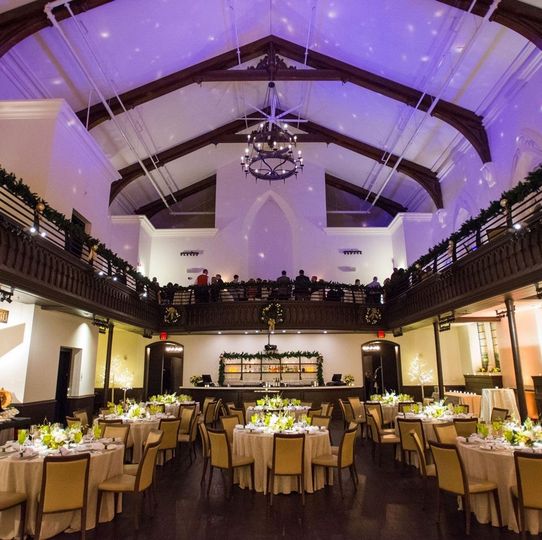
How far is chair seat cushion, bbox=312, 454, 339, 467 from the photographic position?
19.5 ft

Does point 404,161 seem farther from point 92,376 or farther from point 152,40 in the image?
point 92,376

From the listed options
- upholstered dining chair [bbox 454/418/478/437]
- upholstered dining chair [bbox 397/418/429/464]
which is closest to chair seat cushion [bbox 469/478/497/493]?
upholstered dining chair [bbox 397/418/429/464]

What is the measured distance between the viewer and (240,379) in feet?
50.9

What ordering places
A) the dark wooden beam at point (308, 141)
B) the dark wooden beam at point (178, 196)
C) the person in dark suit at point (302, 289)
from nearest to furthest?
the person in dark suit at point (302, 289)
the dark wooden beam at point (308, 141)
the dark wooden beam at point (178, 196)

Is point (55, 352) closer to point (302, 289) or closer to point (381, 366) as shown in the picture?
point (302, 289)

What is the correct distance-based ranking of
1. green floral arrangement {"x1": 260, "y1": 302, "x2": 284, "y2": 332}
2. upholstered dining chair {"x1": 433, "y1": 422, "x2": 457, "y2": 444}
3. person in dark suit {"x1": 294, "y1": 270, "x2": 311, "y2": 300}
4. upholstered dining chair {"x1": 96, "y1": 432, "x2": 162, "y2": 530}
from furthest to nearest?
person in dark suit {"x1": 294, "y1": 270, "x2": 311, "y2": 300}
green floral arrangement {"x1": 260, "y1": 302, "x2": 284, "y2": 332}
upholstered dining chair {"x1": 433, "y1": 422, "x2": 457, "y2": 444}
upholstered dining chair {"x1": 96, "y1": 432, "x2": 162, "y2": 530}

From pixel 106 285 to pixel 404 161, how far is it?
1167 centimetres

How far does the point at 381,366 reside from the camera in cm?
1716

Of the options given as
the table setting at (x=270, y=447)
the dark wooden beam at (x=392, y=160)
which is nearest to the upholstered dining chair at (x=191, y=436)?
the table setting at (x=270, y=447)

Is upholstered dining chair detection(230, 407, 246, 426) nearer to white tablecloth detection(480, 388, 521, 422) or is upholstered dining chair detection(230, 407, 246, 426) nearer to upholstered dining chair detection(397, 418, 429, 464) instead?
upholstered dining chair detection(397, 418, 429, 464)

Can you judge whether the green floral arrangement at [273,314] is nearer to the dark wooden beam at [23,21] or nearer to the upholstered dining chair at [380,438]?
the upholstered dining chair at [380,438]

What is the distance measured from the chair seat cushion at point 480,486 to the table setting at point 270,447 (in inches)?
83.1

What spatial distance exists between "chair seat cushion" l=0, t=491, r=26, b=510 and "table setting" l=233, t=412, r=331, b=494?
9.51 feet

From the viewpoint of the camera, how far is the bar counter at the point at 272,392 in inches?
548
